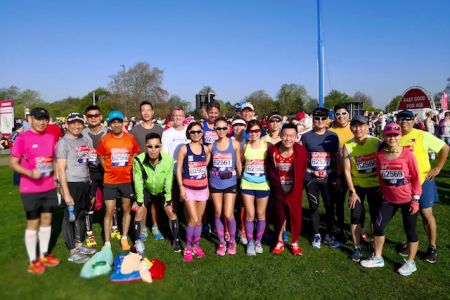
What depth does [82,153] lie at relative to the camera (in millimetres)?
4723

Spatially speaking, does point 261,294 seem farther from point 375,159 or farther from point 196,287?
point 375,159

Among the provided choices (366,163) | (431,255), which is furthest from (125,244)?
(431,255)

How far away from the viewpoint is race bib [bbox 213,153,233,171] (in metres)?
4.84

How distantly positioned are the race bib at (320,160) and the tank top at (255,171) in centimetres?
75

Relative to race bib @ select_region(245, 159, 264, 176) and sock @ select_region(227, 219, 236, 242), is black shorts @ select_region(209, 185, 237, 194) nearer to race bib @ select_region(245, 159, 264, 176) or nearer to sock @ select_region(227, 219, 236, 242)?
race bib @ select_region(245, 159, 264, 176)

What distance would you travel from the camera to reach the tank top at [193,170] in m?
4.77

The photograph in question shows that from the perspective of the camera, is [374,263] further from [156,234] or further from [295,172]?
[156,234]

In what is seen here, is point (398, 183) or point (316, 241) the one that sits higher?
point (398, 183)

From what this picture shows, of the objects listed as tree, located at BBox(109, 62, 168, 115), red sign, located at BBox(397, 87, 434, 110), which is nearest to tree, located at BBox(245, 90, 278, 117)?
tree, located at BBox(109, 62, 168, 115)

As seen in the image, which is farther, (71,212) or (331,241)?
(331,241)

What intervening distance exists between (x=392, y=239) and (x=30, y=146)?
5536 mm

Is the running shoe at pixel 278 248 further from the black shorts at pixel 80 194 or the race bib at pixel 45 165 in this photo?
the race bib at pixel 45 165

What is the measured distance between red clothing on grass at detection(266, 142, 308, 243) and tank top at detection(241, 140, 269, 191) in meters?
0.10

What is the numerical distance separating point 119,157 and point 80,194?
2.46 feet
